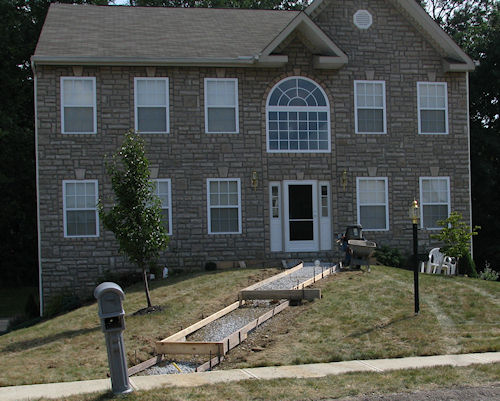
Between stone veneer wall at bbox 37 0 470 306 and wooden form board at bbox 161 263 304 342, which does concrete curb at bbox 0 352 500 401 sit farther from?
stone veneer wall at bbox 37 0 470 306

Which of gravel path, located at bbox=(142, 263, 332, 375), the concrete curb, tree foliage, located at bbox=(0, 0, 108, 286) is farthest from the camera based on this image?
tree foliage, located at bbox=(0, 0, 108, 286)

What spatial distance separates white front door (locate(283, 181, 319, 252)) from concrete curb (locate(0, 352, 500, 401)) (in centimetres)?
897

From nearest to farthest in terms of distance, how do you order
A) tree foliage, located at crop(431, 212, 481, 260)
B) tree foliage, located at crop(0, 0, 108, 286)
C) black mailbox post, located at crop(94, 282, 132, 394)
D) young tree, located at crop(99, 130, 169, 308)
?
black mailbox post, located at crop(94, 282, 132, 394), young tree, located at crop(99, 130, 169, 308), tree foliage, located at crop(431, 212, 481, 260), tree foliage, located at crop(0, 0, 108, 286)

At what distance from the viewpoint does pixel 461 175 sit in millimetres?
18875

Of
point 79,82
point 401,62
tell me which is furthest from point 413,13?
point 79,82

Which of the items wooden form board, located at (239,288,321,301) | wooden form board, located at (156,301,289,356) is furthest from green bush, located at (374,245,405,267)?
Answer: wooden form board, located at (156,301,289,356)

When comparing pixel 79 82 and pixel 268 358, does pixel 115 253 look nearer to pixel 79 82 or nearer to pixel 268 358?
pixel 79 82

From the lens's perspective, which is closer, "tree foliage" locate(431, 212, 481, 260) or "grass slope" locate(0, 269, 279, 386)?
"grass slope" locate(0, 269, 279, 386)

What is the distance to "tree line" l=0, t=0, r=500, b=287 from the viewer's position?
26422 mm

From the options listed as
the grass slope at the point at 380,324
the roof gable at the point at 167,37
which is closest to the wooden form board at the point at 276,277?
the grass slope at the point at 380,324

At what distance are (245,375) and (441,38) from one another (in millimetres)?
13935

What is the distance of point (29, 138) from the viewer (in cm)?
2628

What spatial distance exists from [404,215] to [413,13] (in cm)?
613

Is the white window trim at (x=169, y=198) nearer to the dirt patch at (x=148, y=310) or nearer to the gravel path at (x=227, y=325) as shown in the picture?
the gravel path at (x=227, y=325)
